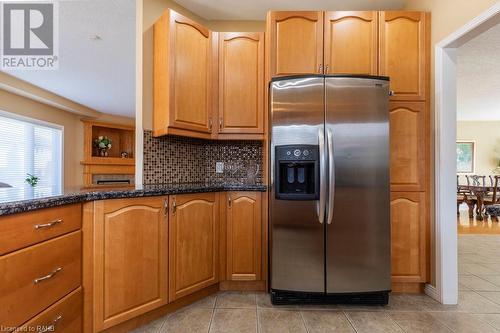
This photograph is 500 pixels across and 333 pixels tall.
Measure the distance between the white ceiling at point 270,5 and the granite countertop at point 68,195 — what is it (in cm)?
173

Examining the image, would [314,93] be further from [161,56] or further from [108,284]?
[108,284]

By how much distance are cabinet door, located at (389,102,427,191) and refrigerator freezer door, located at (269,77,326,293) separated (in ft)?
2.44

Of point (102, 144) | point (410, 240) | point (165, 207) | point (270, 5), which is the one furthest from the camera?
point (102, 144)

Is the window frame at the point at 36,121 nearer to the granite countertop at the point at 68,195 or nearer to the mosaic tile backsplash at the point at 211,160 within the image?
the mosaic tile backsplash at the point at 211,160

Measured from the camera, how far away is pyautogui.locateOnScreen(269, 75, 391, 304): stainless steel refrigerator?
1.90 metres

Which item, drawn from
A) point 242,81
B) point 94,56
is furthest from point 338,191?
point 94,56

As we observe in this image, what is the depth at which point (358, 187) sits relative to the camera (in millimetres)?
1908

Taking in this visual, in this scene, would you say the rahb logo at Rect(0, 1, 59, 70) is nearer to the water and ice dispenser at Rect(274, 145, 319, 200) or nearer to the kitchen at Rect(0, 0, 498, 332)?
the kitchen at Rect(0, 0, 498, 332)

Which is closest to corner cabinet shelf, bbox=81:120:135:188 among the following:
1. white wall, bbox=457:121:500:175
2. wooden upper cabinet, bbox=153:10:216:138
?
wooden upper cabinet, bbox=153:10:216:138

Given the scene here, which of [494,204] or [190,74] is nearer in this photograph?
[190,74]

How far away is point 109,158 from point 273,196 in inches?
230

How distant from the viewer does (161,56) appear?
6.97 ft

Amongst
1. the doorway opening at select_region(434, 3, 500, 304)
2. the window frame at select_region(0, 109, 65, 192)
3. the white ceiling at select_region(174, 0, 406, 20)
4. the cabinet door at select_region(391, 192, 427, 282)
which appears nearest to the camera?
the doorway opening at select_region(434, 3, 500, 304)

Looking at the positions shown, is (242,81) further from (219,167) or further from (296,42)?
(219,167)
